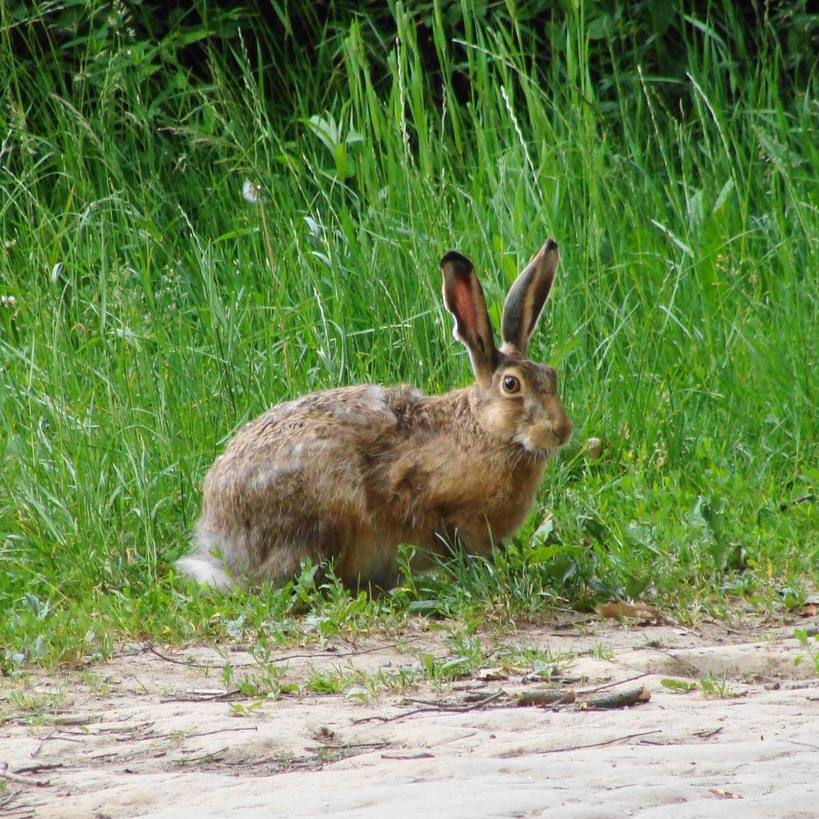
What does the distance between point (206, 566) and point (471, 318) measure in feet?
4.33

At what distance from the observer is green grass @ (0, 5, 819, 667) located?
5309 millimetres

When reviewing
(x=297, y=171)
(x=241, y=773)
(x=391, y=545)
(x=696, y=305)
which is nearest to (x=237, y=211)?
(x=297, y=171)

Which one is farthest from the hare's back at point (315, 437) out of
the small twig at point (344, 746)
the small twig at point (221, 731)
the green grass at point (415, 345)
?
the small twig at point (344, 746)

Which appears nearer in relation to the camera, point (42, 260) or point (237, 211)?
point (42, 260)

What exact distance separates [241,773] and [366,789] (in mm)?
527

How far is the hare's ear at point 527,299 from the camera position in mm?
5781

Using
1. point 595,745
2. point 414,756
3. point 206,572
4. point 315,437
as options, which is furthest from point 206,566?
point 595,745

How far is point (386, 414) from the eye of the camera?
5676 mm

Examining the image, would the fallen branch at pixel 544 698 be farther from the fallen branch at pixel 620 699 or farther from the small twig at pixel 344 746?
the small twig at pixel 344 746

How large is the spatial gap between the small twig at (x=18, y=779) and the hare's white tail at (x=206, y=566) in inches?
77.1

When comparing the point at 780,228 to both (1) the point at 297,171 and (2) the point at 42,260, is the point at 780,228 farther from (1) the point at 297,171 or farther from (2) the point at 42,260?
(2) the point at 42,260

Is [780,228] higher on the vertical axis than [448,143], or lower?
lower

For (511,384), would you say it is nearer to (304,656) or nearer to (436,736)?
(304,656)

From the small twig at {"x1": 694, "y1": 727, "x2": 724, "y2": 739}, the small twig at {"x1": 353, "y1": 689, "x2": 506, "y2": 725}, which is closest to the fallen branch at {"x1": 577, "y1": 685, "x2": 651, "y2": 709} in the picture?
the small twig at {"x1": 353, "y1": 689, "x2": 506, "y2": 725}
